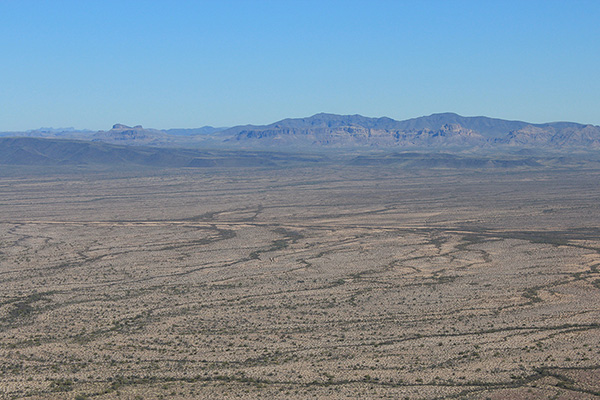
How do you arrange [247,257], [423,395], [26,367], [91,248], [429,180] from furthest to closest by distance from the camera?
[429,180], [91,248], [247,257], [26,367], [423,395]

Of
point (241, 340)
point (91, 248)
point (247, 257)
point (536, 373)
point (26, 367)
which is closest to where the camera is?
point (536, 373)

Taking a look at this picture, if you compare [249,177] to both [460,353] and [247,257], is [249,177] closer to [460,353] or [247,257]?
[247,257]

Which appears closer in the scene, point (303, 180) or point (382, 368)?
point (382, 368)

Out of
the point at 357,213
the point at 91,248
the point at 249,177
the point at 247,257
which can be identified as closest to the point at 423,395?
the point at 247,257

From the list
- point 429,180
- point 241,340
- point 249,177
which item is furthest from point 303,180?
point 241,340

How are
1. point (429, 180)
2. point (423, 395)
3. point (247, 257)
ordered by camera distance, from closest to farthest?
point (423, 395)
point (247, 257)
point (429, 180)

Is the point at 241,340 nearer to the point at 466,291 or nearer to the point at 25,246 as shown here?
the point at 466,291
